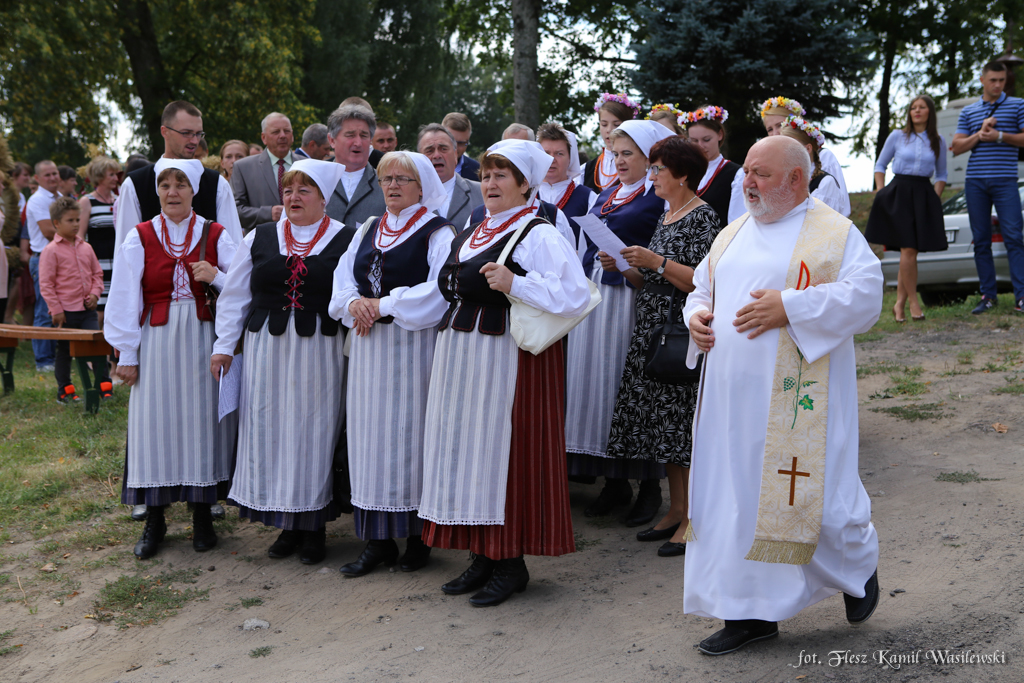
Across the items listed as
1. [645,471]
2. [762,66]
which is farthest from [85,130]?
[645,471]

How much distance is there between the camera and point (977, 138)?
9.00 m

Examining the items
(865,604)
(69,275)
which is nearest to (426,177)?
(865,604)

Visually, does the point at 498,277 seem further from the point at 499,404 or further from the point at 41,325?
the point at 41,325

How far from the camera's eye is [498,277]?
13.4 feet

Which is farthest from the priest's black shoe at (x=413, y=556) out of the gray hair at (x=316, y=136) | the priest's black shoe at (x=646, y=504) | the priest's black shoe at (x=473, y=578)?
the gray hair at (x=316, y=136)

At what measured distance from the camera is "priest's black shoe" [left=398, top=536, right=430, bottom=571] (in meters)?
4.79

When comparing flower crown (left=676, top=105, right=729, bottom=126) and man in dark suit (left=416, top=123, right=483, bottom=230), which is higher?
flower crown (left=676, top=105, right=729, bottom=126)

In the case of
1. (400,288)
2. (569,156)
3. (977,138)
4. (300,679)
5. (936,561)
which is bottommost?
(300,679)

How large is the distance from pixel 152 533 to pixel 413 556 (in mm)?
1572

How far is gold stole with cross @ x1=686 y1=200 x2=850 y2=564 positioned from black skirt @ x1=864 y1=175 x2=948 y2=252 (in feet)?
20.0

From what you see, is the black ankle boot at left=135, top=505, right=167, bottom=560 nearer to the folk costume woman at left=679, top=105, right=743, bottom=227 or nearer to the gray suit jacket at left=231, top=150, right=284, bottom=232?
the gray suit jacket at left=231, top=150, right=284, bottom=232

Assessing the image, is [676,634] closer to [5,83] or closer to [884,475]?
[884,475]

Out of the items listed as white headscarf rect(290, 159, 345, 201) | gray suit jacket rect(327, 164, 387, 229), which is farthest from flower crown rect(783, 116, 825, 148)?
white headscarf rect(290, 159, 345, 201)

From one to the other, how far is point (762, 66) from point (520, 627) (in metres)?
11.9
